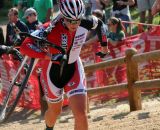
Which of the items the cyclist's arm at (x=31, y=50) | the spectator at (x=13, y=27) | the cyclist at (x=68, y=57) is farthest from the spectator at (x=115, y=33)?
the cyclist's arm at (x=31, y=50)

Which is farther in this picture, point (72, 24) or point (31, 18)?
point (31, 18)

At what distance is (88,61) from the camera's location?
35.0ft

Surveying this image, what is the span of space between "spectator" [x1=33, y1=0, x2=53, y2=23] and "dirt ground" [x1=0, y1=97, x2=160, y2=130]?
90.8 inches

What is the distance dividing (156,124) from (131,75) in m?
1.62

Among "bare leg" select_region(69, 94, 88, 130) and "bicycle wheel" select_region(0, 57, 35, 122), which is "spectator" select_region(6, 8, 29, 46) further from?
"bare leg" select_region(69, 94, 88, 130)

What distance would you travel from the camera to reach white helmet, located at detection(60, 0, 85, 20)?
5.72 meters

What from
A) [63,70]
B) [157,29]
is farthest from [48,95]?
[157,29]

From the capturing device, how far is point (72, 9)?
574 centimetres

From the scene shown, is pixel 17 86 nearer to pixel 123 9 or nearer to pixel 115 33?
pixel 115 33

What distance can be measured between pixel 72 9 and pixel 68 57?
2.36 ft

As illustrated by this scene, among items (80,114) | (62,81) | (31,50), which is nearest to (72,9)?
(31,50)

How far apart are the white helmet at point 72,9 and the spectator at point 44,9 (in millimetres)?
5783

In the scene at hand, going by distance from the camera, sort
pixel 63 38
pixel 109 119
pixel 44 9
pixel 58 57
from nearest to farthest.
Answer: pixel 58 57 < pixel 63 38 < pixel 109 119 < pixel 44 9

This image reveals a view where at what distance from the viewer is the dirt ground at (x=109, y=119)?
25.0 feet
